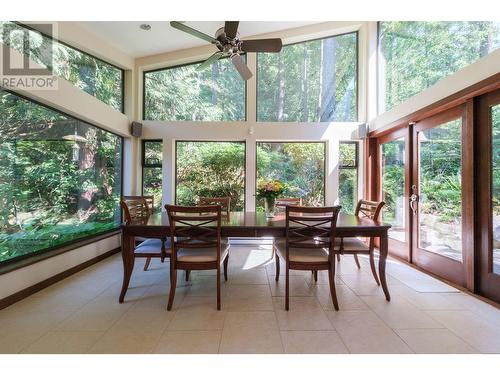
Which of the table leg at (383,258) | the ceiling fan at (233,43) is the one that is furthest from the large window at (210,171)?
the table leg at (383,258)

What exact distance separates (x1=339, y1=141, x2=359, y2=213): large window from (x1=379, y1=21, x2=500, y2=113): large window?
0.83m

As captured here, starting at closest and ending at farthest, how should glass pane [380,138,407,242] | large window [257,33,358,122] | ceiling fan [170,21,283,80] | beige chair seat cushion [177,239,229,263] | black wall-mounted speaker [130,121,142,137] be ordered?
beige chair seat cushion [177,239,229,263] < ceiling fan [170,21,283,80] < glass pane [380,138,407,242] < black wall-mounted speaker [130,121,142,137] < large window [257,33,358,122]

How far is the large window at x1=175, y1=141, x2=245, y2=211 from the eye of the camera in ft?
15.4

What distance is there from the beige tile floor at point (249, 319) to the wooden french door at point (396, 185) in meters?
0.85

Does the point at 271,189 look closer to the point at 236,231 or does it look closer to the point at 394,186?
the point at 236,231

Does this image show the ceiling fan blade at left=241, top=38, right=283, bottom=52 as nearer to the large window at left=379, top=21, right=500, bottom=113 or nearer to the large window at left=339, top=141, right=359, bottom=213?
the large window at left=379, top=21, right=500, bottom=113

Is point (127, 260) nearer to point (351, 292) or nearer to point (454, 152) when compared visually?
point (351, 292)

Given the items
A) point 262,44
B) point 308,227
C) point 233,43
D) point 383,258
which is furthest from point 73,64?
point 383,258

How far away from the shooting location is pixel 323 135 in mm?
4527

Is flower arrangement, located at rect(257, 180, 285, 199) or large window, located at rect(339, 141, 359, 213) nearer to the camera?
flower arrangement, located at rect(257, 180, 285, 199)

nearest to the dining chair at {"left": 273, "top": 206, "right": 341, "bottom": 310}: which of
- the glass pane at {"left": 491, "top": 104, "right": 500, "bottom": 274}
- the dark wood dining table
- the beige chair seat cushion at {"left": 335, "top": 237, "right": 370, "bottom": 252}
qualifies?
the dark wood dining table

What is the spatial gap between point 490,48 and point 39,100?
15.7 feet

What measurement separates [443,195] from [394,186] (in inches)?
37.3

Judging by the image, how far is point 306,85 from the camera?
4641mm
